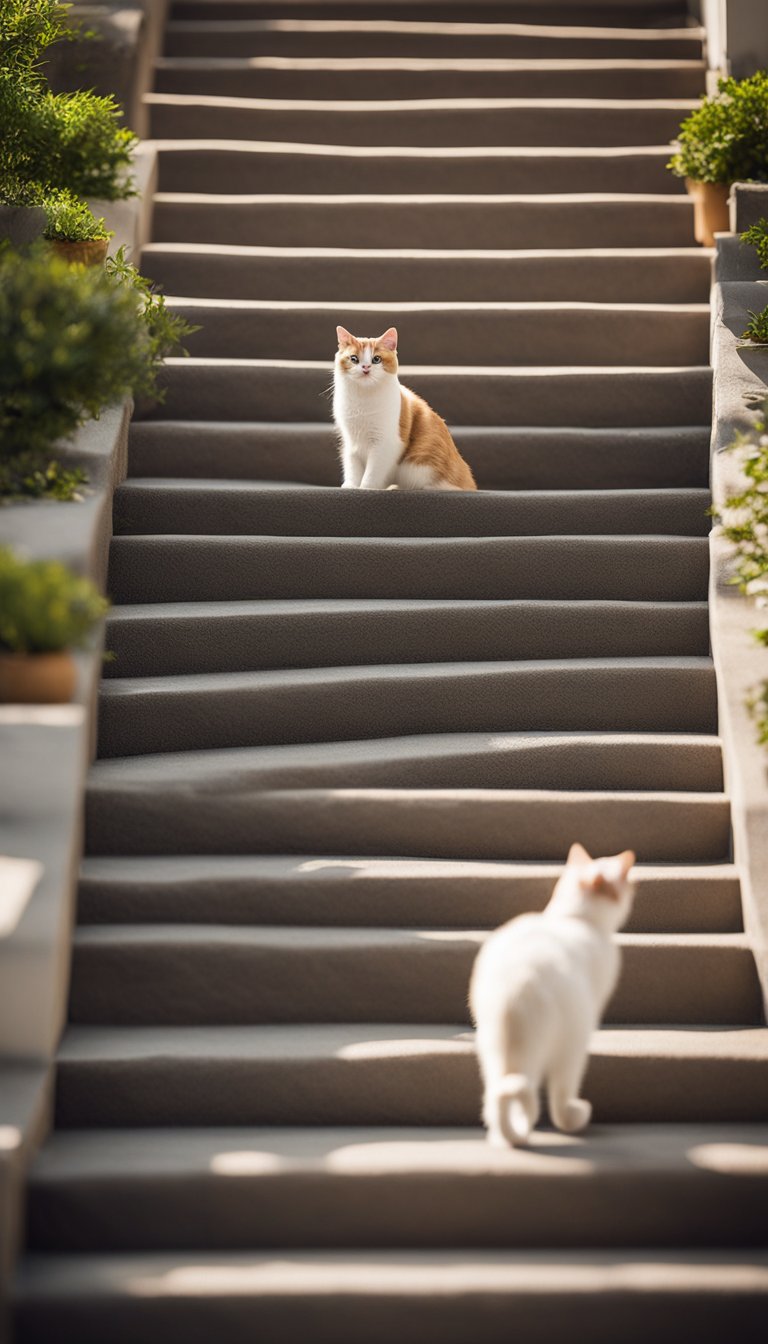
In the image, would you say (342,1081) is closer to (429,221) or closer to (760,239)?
(760,239)

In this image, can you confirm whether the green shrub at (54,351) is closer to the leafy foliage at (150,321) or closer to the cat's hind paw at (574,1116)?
the leafy foliage at (150,321)

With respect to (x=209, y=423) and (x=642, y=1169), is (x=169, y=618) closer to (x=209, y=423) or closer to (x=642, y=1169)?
(x=209, y=423)

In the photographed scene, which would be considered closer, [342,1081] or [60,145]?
[342,1081]

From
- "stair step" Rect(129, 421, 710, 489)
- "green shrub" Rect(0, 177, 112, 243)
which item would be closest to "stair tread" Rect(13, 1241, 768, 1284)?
"stair step" Rect(129, 421, 710, 489)

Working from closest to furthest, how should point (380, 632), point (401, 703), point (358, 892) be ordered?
point (358, 892) < point (401, 703) < point (380, 632)

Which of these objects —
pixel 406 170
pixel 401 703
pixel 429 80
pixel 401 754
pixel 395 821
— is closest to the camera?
pixel 395 821

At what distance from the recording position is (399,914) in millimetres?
3129

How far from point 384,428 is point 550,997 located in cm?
187

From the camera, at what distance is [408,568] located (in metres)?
3.87

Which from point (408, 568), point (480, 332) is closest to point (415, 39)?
point (480, 332)

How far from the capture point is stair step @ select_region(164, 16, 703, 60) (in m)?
5.87

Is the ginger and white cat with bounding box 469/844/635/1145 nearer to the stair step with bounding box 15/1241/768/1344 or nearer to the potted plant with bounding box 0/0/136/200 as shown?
the stair step with bounding box 15/1241/768/1344

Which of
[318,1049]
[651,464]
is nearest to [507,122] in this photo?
[651,464]

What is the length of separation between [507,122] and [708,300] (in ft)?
4.03
